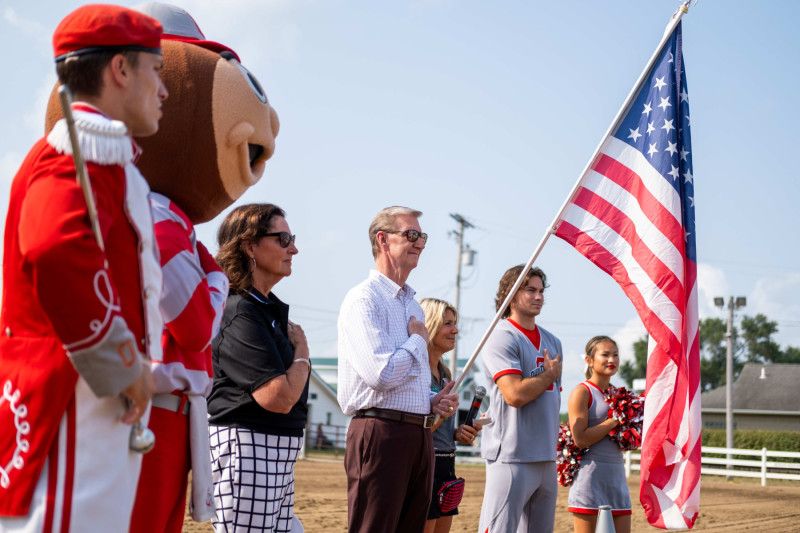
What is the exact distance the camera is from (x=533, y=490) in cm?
607

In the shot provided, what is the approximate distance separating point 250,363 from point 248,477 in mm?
465

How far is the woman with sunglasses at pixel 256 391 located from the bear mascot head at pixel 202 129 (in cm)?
70

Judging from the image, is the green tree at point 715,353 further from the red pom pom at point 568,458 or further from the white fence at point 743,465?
the red pom pom at point 568,458

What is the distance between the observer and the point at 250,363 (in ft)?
13.4

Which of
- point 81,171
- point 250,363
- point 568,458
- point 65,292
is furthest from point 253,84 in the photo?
point 568,458

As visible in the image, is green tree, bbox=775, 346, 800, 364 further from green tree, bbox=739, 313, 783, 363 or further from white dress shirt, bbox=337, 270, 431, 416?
white dress shirt, bbox=337, 270, 431, 416

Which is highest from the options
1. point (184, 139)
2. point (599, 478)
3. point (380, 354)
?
point (184, 139)

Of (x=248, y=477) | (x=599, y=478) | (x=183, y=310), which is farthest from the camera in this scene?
(x=599, y=478)

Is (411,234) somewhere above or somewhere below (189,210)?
above

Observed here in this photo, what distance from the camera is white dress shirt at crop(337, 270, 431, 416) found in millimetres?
4762

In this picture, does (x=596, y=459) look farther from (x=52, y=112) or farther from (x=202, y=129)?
(x=52, y=112)

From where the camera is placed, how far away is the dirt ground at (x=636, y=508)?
39.5ft

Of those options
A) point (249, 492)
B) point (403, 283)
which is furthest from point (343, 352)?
point (249, 492)

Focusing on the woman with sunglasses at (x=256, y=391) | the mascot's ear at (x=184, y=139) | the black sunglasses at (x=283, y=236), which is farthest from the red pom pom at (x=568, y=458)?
the mascot's ear at (x=184, y=139)
